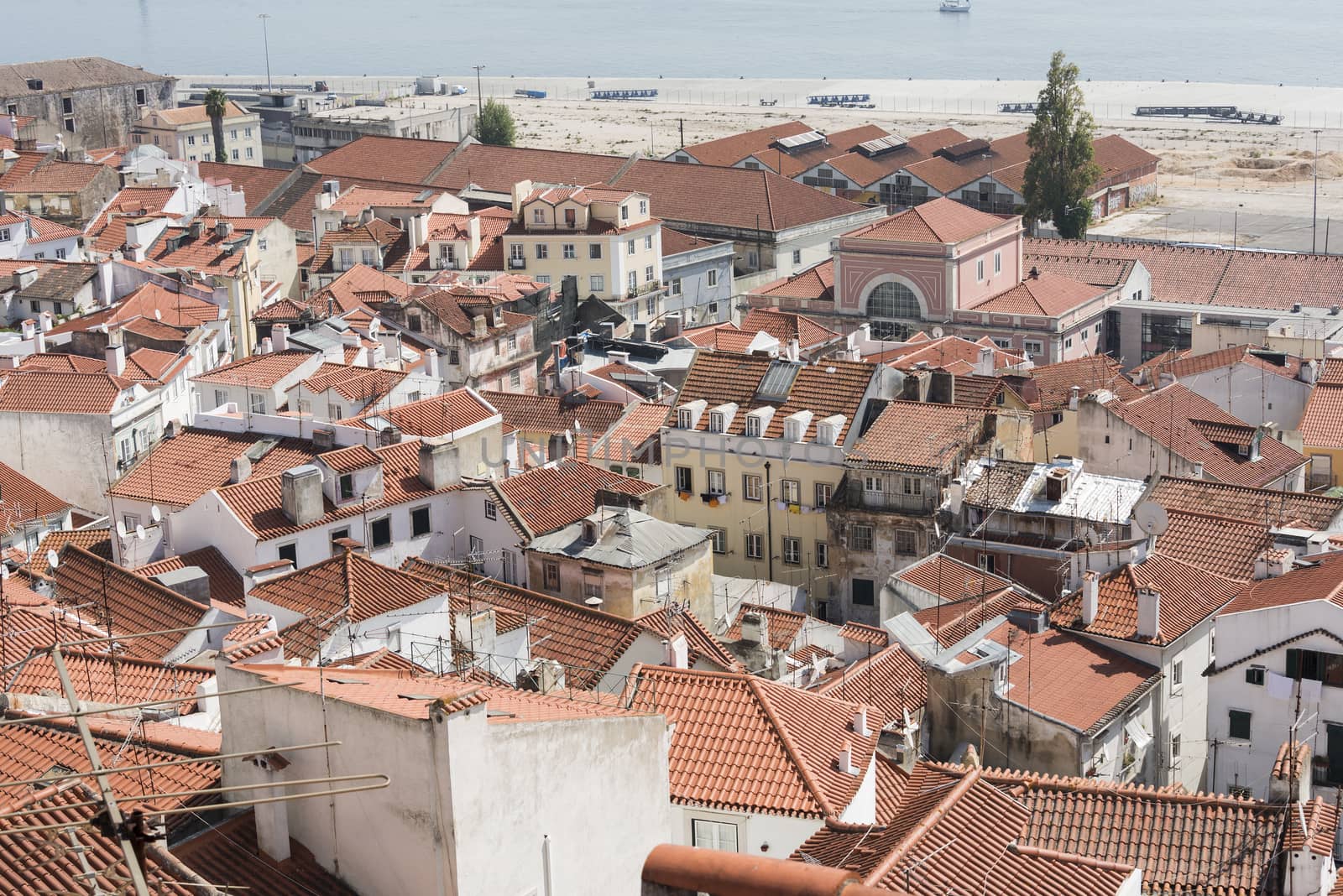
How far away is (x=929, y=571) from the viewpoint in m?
34.9

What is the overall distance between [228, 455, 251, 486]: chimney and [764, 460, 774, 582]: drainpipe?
1152cm

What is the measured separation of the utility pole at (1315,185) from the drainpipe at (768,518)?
56932 millimetres

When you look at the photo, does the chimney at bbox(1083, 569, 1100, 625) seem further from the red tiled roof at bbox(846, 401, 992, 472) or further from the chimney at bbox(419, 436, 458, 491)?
the chimney at bbox(419, 436, 458, 491)

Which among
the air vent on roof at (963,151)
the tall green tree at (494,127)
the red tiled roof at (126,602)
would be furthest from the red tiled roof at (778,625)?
the tall green tree at (494,127)

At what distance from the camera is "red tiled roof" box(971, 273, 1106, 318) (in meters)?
66.1

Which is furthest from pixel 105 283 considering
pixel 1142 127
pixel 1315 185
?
pixel 1142 127

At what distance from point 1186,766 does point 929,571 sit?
22.4 ft

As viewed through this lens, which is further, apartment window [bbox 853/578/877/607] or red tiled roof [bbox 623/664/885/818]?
apartment window [bbox 853/578/877/607]

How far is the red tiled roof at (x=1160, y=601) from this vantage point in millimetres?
29500

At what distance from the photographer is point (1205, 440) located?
1693 inches

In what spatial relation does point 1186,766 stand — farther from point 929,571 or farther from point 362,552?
point 362,552

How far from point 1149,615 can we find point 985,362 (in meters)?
24.2

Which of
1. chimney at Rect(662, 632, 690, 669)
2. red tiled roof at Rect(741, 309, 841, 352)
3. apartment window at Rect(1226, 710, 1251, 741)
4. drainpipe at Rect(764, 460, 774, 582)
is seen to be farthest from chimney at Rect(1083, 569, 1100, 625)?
red tiled roof at Rect(741, 309, 841, 352)

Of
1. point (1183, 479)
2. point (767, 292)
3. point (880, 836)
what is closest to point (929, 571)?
point (1183, 479)
